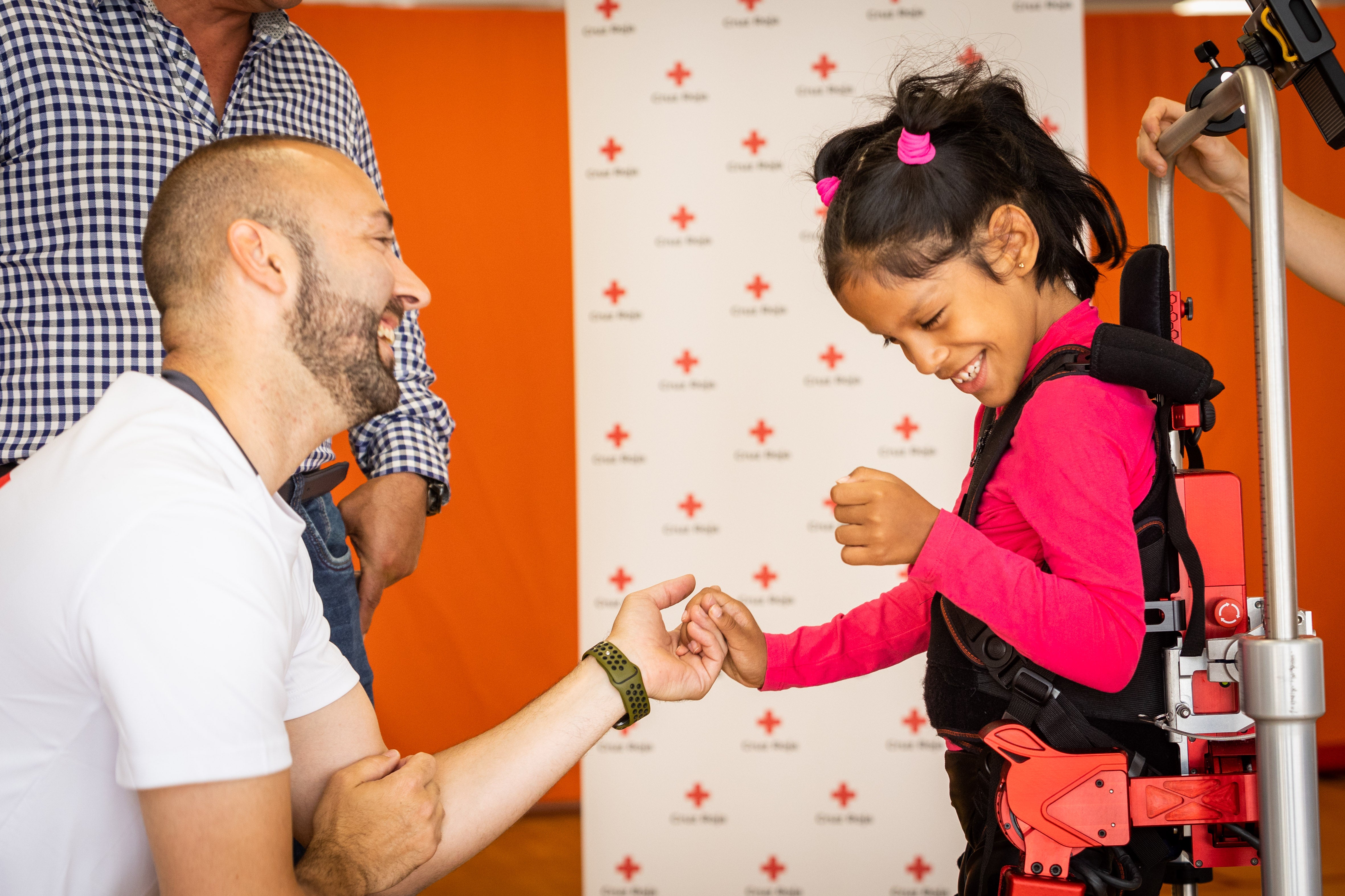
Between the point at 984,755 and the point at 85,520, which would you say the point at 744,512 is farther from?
the point at 85,520

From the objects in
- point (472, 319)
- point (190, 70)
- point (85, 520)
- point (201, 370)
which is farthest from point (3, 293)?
point (472, 319)

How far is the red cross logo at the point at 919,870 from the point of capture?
3.08 m

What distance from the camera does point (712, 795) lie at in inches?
122

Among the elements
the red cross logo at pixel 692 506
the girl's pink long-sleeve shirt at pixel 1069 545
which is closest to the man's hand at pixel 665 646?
the girl's pink long-sleeve shirt at pixel 1069 545

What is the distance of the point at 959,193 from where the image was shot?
1.60 meters

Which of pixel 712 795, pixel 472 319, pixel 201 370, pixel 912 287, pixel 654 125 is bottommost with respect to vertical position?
pixel 712 795

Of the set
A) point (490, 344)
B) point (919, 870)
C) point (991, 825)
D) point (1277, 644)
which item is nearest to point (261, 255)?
point (991, 825)

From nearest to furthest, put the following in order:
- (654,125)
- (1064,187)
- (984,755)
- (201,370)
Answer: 1. (201,370)
2. (984,755)
3. (1064,187)
4. (654,125)

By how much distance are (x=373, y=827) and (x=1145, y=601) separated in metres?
1.09

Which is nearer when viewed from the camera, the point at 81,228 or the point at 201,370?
the point at 201,370

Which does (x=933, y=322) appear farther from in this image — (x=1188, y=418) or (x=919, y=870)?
(x=919, y=870)

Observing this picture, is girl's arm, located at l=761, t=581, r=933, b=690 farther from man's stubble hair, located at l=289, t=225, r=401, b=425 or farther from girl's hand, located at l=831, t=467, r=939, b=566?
man's stubble hair, located at l=289, t=225, r=401, b=425

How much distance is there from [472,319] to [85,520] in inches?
134

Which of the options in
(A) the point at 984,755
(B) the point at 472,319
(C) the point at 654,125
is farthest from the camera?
(B) the point at 472,319
